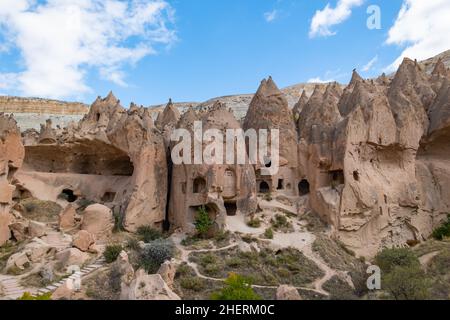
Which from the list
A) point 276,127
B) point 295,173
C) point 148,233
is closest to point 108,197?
point 148,233

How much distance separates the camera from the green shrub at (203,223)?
2109 centimetres

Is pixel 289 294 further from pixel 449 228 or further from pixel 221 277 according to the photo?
pixel 449 228

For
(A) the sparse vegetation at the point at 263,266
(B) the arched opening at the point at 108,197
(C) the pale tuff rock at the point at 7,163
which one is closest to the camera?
(A) the sparse vegetation at the point at 263,266

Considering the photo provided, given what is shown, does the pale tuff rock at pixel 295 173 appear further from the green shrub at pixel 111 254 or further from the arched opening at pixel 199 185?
the green shrub at pixel 111 254

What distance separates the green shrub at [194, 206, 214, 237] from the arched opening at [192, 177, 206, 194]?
1.38 m

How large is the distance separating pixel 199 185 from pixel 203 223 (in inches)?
101

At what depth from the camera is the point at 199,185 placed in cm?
2288

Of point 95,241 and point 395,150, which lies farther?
point 395,150

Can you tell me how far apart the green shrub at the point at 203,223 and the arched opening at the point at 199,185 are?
1384 mm

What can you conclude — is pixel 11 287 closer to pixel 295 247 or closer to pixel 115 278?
pixel 115 278

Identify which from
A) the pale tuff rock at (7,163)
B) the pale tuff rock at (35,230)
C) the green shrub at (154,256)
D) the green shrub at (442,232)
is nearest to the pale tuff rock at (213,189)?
the green shrub at (154,256)

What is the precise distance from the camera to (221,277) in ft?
55.6

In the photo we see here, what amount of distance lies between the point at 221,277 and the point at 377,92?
16.4 m

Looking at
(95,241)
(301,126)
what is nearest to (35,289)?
(95,241)
